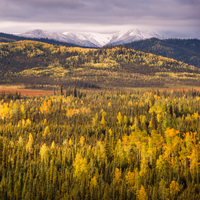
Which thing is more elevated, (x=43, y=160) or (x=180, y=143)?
(x=180, y=143)

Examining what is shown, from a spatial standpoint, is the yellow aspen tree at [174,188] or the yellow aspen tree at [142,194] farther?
the yellow aspen tree at [174,188]

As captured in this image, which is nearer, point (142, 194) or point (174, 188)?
point (142, 194)

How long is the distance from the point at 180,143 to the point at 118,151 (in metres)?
47.1

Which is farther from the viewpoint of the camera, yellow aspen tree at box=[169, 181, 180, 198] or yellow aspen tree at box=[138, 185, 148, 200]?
yellow aspen tree at box=[169, 181, 180, 198]

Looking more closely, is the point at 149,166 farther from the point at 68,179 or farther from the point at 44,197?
the point at 44,197

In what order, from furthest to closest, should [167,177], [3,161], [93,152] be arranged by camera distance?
[93,152] < [3,161] < [167,177]

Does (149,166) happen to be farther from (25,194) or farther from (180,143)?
(25,194)

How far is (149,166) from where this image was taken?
166m

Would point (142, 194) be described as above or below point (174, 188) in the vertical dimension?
above

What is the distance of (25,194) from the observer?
133m

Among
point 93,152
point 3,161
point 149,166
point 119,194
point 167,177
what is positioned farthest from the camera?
point 93,152

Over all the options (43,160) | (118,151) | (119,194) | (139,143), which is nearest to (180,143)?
(139,143)

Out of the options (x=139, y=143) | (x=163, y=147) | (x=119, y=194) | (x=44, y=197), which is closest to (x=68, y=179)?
(x=44, y=197)

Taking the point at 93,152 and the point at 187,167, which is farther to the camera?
the point at 93,152
